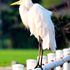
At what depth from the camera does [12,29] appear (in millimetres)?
28156

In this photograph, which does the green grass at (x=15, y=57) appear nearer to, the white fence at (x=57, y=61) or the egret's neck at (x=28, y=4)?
the egret's neck at (x=28, y=4)

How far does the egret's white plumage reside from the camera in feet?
21.9

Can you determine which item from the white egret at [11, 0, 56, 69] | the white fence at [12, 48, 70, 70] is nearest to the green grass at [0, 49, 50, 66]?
the white egret at [11, 0, 56, 69]

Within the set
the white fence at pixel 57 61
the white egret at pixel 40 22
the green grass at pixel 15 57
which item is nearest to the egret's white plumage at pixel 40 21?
the white egret at pixel 40 22

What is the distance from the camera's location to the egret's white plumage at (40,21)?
666 cm

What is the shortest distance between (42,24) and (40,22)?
0.05 m

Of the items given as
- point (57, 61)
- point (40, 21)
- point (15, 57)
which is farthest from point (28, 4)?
point (15, 57)

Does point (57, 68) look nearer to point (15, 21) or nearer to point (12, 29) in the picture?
point (15, 21)

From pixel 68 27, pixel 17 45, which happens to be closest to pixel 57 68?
pixel 68 27

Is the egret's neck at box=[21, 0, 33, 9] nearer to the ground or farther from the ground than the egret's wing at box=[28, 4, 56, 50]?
farther from the ground

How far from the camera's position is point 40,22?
6793mm

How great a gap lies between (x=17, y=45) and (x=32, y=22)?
62.1 feet

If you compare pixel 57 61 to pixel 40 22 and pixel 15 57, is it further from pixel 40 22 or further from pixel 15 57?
pixel 15 57

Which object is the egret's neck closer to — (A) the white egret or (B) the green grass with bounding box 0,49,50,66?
(A) the white egret
